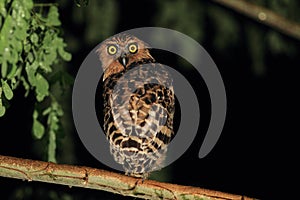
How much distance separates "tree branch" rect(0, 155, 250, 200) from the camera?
251 centimetres

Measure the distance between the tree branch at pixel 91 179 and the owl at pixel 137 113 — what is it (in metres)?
0.28

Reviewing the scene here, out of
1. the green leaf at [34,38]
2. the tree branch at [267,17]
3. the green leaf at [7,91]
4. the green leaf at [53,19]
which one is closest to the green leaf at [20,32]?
the green leaf at [7,91]

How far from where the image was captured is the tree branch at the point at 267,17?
2537mm

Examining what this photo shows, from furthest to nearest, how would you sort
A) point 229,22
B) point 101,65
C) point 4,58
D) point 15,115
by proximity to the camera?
point 15,115
point 229,22
point 101,65
point 4,58

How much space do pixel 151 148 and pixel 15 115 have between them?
1.87 metres

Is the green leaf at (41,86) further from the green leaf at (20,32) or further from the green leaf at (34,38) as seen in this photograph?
the green leaf at (20,32)

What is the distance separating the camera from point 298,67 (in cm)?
543

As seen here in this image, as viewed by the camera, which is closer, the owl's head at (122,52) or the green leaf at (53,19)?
the green leaf at (53,19)

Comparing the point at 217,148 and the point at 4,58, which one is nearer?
the point at 4,58

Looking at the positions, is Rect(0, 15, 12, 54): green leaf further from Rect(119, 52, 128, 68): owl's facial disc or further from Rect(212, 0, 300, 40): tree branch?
Rect(119, 52, 128, 68): owl's facial disc

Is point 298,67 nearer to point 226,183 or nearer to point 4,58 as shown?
point 226,183

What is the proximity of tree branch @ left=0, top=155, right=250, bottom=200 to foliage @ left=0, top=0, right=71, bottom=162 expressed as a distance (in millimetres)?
221

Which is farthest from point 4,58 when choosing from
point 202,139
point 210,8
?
point 202,139

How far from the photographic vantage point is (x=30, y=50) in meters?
2.67
